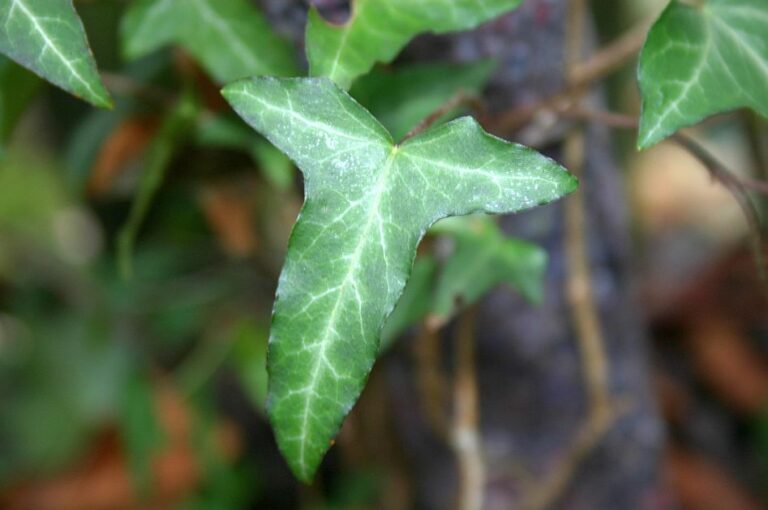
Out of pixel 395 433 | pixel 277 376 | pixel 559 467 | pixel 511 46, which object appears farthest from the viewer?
pixel 395 433

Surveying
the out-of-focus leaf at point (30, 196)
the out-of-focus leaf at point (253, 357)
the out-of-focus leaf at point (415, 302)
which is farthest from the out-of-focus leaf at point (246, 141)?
the out-of-focus leaf at point (30, 196)

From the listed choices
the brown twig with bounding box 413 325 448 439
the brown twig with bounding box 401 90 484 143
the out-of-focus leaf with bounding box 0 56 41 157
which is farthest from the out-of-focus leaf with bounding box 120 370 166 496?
the brown twig with bounding box 401 90 484 143

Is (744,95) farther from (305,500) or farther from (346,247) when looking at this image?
(305,500)

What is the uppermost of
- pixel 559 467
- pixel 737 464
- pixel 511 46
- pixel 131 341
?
pixel 511 46

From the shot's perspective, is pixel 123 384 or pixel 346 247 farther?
pixel 123 384

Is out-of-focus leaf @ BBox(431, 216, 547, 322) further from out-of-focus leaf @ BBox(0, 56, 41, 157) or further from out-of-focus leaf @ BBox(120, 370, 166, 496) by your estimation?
out-of-focus leaf @ BBox(120, 370, 166, 496)

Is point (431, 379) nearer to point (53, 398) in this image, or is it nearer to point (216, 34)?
point (216, 34)

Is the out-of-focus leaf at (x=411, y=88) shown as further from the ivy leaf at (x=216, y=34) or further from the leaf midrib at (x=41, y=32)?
the leaf midrib at (x=41, y=32)

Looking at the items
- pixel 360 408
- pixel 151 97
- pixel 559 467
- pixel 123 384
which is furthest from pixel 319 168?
pixel 123 384
